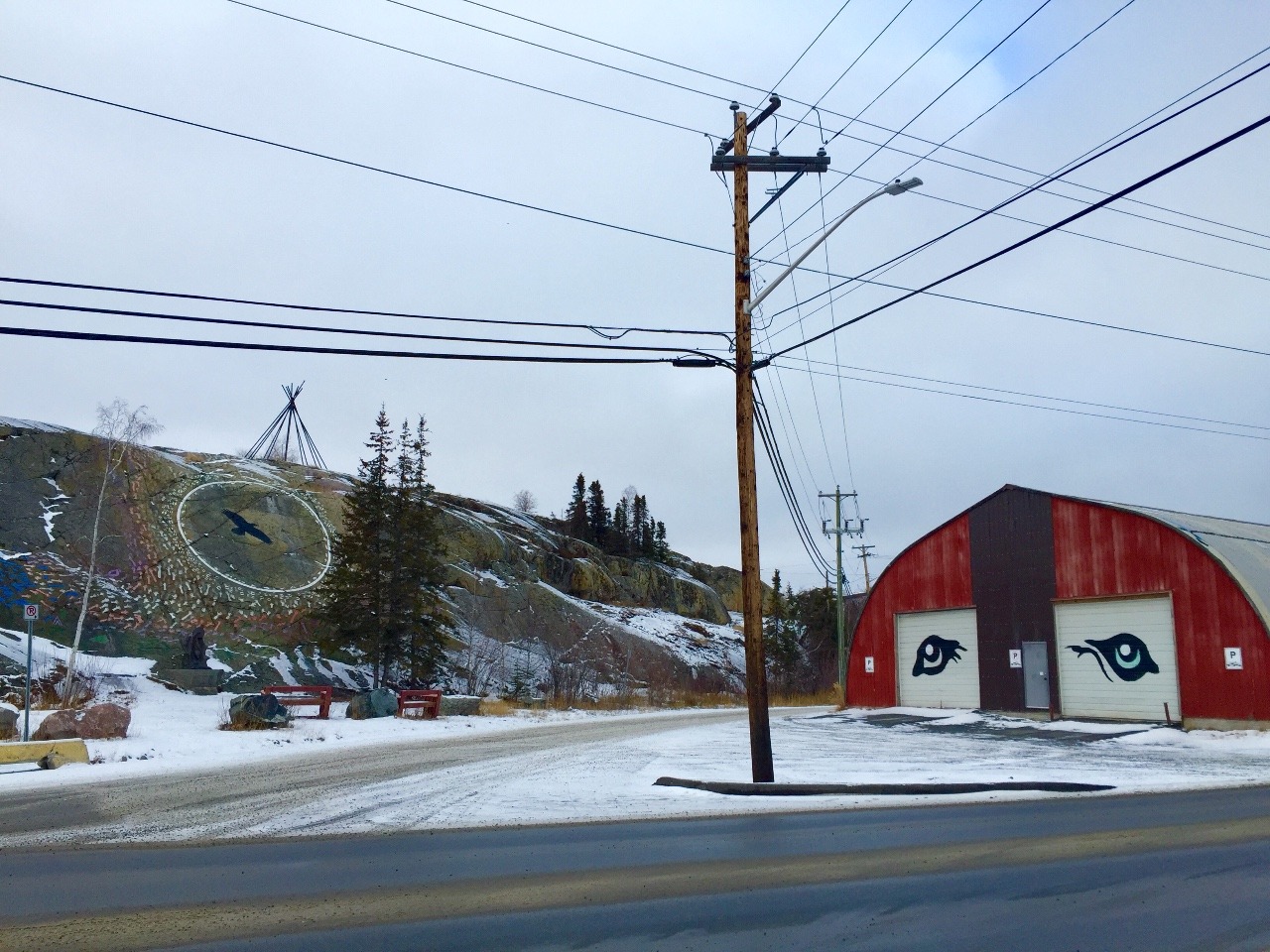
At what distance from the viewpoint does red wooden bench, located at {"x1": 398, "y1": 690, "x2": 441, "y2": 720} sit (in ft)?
104

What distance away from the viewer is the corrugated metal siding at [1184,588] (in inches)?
998

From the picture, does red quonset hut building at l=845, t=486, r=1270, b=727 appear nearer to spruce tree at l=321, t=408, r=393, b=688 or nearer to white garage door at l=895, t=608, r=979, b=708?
white garage door at l=895, t=608, r=979, b=708

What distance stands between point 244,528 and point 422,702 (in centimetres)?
2191

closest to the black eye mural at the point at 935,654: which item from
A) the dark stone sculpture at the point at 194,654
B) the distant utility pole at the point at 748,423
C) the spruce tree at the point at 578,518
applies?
the distant utility pole at the point at 748,423

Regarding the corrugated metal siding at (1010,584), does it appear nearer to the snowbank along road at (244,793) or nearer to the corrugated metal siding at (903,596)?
the corrugated metal siding at (903,596)

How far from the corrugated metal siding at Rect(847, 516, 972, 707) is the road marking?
24272mm

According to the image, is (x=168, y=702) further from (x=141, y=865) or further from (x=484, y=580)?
(x=484, y=580)

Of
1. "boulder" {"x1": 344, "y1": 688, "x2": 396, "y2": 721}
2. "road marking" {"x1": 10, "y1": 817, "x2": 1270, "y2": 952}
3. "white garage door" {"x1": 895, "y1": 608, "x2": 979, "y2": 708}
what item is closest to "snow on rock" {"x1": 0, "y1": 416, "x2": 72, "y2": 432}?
"boulder" {"x1": 344, "y1": 688, "x2": 396, "y2": 721}

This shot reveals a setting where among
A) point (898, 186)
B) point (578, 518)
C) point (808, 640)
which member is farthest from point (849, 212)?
point (578, 518)

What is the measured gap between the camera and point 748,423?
54.1 ft

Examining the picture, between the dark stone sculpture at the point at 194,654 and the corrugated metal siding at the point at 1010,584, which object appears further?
the dark stone sculpture at the point at 194,654

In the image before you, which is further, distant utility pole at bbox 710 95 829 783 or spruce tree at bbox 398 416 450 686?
spruce tree at bbox 398 416 450 686

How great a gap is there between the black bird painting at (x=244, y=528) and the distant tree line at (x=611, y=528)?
47.0m

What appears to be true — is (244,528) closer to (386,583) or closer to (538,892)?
(386,583)
